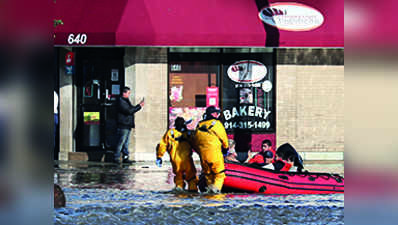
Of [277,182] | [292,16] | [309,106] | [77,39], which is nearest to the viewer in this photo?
[277,182]

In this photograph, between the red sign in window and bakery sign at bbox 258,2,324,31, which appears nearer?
bakery sign at bbox 258,2,324,31

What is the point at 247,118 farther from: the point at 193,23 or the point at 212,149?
the point at 212,149

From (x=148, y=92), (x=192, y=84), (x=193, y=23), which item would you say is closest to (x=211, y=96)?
(x=192, y=84)

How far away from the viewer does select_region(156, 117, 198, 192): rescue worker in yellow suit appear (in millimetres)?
10086

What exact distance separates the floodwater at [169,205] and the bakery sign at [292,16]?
4.87 m

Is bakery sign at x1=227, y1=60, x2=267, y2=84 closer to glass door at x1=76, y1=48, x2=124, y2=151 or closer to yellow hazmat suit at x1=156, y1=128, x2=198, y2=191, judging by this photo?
glass door at x1=76, y1=48, x2=124, y2=151

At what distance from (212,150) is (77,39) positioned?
552 cm

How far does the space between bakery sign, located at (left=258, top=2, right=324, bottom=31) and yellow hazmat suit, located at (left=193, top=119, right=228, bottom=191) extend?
507cm

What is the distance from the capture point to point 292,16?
14.3 m

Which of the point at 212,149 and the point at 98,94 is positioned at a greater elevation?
the point at 98,94

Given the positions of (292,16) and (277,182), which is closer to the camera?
(277,182)

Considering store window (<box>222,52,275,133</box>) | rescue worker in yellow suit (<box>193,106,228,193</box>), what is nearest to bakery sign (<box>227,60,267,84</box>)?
store window (<box>222,52,275,133</box>)

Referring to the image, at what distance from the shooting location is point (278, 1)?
14.5 m

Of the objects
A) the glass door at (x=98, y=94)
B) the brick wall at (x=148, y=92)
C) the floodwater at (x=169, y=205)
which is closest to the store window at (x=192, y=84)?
the brick wall at (x=148, y=92)
